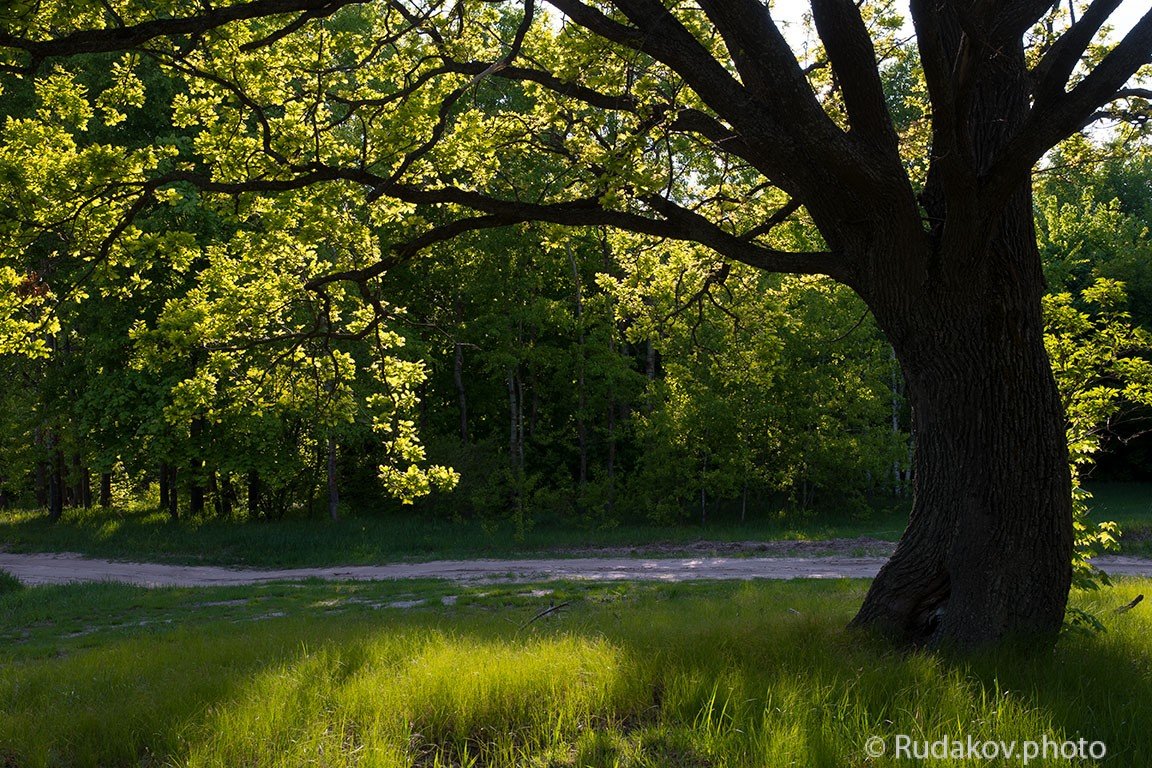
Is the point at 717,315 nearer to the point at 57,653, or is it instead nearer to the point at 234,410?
the point at 234,410

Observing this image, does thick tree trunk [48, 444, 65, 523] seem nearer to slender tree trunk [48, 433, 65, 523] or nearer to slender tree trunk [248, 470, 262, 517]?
slender tree trunk [48, 433, 65, 523]

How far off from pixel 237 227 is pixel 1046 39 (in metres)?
19.4

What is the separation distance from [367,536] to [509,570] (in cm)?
687

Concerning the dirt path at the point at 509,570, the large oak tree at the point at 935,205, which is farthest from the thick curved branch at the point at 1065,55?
the dirt path at the point at 509,570

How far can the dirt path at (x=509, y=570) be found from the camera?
52.3ft

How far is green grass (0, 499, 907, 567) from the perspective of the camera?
70.8ft

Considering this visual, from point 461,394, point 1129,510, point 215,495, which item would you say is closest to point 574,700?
point 461,394

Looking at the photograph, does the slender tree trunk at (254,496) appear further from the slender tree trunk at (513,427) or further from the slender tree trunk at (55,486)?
the slender tree trunk at (513,427)

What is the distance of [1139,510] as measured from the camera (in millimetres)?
24922

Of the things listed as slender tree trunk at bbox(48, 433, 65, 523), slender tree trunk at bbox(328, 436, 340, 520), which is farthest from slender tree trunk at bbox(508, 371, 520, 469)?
slender tree trunk at bbox(48, 433, 65, 523)

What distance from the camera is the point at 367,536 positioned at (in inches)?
911

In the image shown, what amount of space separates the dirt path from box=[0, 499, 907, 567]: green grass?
3.91ft

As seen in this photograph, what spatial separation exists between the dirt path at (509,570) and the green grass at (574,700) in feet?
29.1

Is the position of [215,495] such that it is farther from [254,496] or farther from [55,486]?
[55,486]
